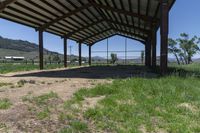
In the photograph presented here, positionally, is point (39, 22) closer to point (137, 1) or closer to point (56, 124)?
point (137, 1)

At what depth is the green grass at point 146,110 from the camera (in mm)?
6418

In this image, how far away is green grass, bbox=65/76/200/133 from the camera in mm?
6418

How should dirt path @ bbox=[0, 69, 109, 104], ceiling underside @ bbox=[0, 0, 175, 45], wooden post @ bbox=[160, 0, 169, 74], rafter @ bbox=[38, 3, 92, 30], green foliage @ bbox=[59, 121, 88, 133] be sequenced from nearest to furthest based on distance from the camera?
green foliage @ bbox=[59, 121, 88, 133]
dirt path @ bbox=[0, 69, 109, 104]
wooden post @ bbox=[160, 0, 169, 74]
ceiling underside @ bbox=[0, 0, 175, 45]
rafter @ bbox=[38, 3, 92, 30]

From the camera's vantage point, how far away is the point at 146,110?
766 centimetres

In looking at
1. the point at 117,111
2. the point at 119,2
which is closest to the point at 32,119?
the point at 117,111

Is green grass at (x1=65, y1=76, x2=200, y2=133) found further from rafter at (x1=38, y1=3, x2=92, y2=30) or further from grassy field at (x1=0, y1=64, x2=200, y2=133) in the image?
rafter at (x1=38, y1=3, x2=92, y2=30)

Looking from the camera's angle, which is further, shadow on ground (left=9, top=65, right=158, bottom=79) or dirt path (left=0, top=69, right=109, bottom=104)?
shadow on ground (left=9, top=65, right=158, bottom=79)

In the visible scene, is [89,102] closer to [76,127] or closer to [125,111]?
[125,111]

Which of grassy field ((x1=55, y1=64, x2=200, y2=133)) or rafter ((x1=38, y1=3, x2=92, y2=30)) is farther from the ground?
rafter ((x1=38, y1=3, x2=92, y2=30))

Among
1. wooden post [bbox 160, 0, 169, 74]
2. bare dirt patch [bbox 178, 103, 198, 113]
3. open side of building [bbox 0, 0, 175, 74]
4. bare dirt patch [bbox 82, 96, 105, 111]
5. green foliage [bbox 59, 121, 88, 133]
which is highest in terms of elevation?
open side of building [bbox 0, 0, 175, 74]

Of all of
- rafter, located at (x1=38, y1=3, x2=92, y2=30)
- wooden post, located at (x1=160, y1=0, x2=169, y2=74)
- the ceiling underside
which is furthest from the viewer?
rafter, located at (x1=38, y1=3, x2=92, y2=30)

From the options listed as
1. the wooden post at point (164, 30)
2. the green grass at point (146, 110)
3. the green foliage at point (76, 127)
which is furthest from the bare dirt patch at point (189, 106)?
the wooden post at point (164, 30)

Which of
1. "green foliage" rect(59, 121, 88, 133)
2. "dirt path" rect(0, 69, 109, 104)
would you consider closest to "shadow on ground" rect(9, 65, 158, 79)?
"dirt path" rect(0, 69, 109, 104)

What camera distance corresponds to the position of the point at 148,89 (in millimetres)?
10609
